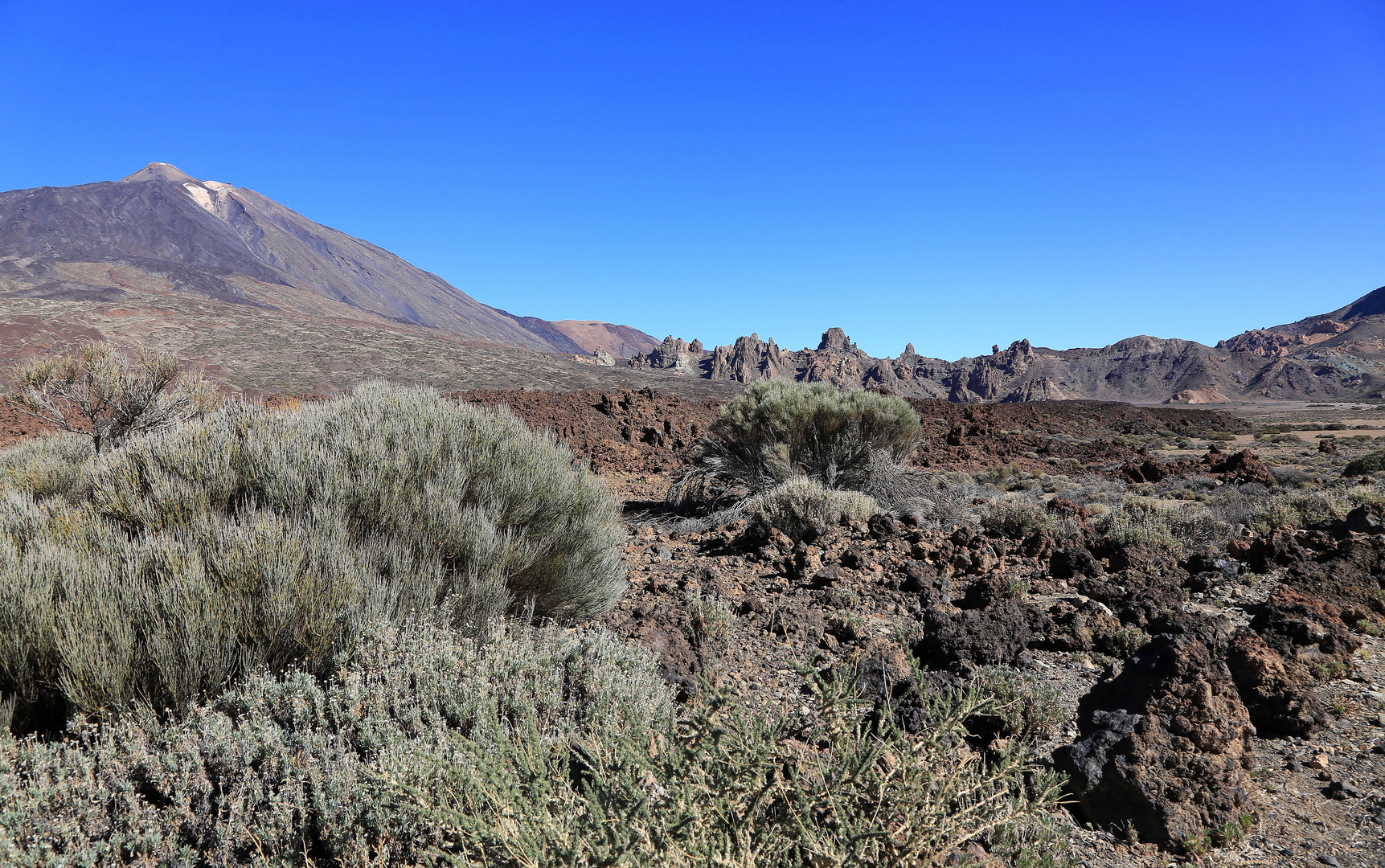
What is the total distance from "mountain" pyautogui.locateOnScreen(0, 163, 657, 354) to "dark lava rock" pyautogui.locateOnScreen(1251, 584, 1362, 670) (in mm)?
45747

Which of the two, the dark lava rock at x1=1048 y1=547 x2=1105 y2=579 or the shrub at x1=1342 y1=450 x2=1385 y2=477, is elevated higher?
the shrub at x1=1342 y1=450 x2=1385 y2=477

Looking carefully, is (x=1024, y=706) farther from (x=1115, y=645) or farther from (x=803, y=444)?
(x=803, y=444)

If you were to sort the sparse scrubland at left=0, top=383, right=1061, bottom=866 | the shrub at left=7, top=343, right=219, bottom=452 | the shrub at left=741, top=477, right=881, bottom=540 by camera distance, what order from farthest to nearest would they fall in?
1. the shrub at left=7, top=343, right=219, bottom=452
2. the shrub at left=741, top=477, right=881, bottom=540
3. the sparse scrubland at left=0, top=383, right=1061, bottom=866

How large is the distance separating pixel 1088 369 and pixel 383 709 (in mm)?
92410

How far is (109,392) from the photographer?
9.66 meters

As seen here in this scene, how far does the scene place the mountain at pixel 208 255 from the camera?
69.4m

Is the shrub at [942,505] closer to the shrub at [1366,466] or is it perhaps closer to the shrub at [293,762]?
the shrub at [293,762]

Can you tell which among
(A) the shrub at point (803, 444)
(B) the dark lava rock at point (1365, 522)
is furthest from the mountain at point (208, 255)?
(B) the dark lava rock at point (1365, 522)

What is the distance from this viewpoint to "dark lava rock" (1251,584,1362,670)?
341cm

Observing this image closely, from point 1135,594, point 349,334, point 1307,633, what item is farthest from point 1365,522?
point 349,334

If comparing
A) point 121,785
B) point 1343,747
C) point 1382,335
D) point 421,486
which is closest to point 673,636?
point 421,486

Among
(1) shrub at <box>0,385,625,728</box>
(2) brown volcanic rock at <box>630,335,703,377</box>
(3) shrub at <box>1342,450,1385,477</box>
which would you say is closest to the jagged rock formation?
(2) brown volcanic rock at <box>630,335,703,377</box>

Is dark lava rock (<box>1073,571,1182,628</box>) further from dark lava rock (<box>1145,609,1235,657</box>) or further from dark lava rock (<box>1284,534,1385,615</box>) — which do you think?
dark lava rock (<box>1284,534,1385,615</box>)

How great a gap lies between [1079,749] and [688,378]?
29470 millimetres
